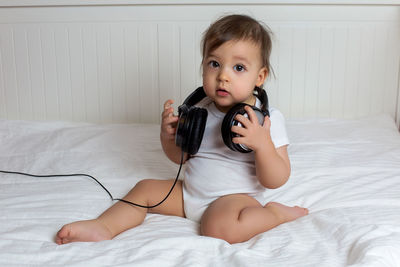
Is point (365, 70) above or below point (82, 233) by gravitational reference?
above

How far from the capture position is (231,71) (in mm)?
1156

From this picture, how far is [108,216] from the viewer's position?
112 cm

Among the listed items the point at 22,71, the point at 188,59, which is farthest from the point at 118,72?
the point at 22,71

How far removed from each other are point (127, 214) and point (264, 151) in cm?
36

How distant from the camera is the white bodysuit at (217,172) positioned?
46.8 inches

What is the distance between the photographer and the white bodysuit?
3.90 ft

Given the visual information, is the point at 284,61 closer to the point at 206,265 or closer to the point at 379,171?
the point at 379,171

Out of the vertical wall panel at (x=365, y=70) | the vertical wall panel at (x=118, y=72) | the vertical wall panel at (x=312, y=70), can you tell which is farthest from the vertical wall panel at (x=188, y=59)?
the vertical wall panel at (x=365, y=70)

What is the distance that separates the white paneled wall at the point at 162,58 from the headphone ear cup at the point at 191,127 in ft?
2.74

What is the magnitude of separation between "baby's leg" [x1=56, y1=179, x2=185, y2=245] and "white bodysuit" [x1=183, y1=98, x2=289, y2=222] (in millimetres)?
40

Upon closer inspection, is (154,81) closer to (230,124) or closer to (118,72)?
(118,72)

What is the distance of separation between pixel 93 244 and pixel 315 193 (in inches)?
25.4

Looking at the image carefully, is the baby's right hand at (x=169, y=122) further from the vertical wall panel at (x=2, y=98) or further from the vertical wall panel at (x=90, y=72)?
the vertical wall panel at (x=2, y=98)

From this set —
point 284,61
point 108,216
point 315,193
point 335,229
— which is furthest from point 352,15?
point 108,216
